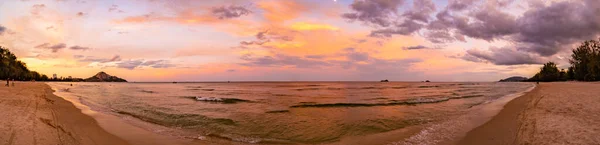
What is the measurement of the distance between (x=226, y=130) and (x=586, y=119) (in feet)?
46.7


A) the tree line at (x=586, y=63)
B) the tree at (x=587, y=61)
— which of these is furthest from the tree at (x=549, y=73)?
the tree at (x=587, y=61)

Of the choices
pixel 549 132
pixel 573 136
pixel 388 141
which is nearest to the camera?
pixel 573 136

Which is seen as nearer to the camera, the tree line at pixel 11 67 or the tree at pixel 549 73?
the tree line at pixel 11 67

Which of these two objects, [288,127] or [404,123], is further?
[404,123]

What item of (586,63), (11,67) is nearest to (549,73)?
(586,63)

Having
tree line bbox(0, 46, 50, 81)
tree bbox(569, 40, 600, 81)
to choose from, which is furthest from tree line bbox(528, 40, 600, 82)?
tree line bbox(0, 46, 50, 81)

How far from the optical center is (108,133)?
38.4ft

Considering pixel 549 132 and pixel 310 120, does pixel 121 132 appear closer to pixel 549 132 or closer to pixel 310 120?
pixel 310 120

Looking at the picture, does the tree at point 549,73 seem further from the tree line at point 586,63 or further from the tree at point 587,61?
the tree at point 587,61

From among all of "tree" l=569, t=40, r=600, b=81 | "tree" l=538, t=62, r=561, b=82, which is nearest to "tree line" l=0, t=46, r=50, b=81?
"tree" l=569, t=40, r=600, b=81

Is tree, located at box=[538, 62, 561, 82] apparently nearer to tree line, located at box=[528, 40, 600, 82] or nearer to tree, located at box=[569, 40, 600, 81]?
tree line, located at box=[528, 40, 600, 82]

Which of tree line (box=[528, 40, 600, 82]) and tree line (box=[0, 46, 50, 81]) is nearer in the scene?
tree line (box=[528, 40, 600, 82])

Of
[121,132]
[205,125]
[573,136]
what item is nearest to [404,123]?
[573,136]

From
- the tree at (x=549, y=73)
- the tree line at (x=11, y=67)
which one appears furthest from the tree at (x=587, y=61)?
the tree line at (x=11, y=67)
